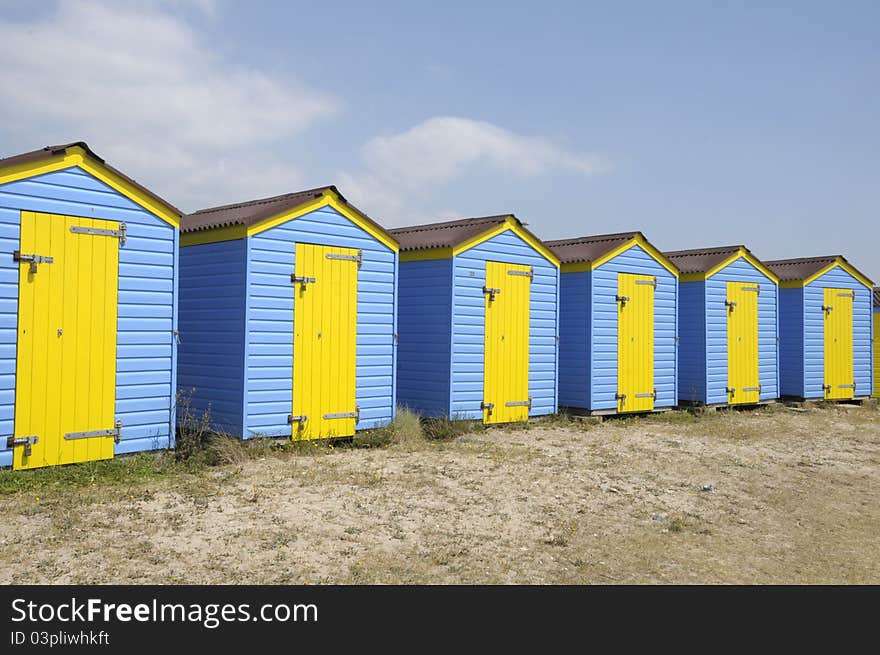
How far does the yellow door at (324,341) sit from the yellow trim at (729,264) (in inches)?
324

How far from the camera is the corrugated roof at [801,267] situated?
1831 cm

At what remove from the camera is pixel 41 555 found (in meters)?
5.80

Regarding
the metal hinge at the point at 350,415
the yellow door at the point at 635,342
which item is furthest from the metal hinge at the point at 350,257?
the yellow door at the point at 635,342

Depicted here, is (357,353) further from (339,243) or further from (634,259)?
(634,259)

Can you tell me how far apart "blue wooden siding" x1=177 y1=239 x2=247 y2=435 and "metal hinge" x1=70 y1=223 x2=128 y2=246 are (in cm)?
155

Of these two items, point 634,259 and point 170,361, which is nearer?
point 170,361

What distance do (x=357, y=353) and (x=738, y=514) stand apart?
5414 mm

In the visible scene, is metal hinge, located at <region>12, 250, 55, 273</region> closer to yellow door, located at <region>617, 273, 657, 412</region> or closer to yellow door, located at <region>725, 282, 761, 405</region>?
yellow door, located at <region>617, 273, 657, 412</region>

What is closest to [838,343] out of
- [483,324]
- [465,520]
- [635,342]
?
[635,342]

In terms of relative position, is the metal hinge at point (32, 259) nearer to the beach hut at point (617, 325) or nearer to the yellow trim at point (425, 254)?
the yellow trim at point (425, 254)

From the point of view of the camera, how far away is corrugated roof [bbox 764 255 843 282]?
18.3 meters

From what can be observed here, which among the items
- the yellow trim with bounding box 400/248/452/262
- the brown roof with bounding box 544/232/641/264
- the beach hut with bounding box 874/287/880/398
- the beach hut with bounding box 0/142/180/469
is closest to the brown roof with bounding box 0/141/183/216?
the beach hut with bounding box 0/142/180/469

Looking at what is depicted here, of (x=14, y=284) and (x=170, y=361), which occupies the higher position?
(x=14, y=284)
